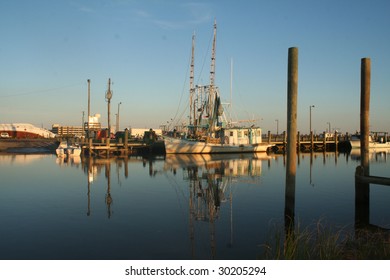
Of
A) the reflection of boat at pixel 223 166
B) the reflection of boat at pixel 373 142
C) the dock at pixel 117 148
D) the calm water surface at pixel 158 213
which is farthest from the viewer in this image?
the reflection of boat at pixel 373 142

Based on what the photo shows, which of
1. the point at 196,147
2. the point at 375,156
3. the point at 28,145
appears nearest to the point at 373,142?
the point at 375,156

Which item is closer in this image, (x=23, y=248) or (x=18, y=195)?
(x=23, y=248)

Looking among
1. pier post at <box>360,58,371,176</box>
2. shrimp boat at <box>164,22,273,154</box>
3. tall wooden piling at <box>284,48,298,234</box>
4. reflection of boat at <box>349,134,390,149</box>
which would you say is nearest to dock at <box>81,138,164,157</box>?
shrimp boat at <box>164,22,273,154</box>

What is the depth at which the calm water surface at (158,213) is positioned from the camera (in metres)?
9.45

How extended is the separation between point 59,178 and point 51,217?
38.0ft

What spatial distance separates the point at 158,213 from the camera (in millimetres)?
13688

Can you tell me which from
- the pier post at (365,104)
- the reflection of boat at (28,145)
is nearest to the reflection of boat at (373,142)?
the reflection of boat at (28,145)

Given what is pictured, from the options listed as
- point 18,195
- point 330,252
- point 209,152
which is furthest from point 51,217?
point 209,152

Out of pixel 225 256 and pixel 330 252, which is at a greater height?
pixel 330 252

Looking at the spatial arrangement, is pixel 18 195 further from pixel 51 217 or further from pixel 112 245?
pixel 112 245

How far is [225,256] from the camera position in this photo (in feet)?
29.2

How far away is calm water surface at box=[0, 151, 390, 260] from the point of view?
9445 mm

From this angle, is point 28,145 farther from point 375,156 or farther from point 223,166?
point 375,156

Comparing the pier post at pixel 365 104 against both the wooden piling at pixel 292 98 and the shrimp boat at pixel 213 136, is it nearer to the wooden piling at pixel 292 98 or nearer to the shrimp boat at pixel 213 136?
the wooden piling at pixel 292 98
